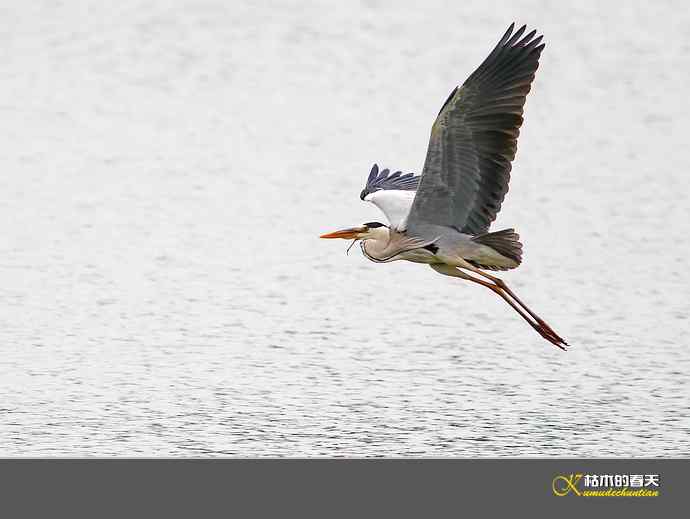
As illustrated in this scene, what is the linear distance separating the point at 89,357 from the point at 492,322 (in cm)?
335

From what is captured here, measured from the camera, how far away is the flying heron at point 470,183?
8.84m

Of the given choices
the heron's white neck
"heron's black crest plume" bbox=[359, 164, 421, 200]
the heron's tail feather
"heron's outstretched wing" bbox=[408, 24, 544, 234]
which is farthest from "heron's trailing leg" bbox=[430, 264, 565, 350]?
"heron's black crest plume" bbox=[359, 164, 421, 200]

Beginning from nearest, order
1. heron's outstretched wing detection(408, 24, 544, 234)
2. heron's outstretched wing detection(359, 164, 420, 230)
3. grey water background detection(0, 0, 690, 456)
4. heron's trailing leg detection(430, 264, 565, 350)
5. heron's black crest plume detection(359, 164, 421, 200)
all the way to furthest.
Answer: heron's outstretched wing detection(408, 24, 544, 234) < heron's trailing leg detection(430, 264, 565, 350) < heron's outstretched wing detection(359, 164, 420, 230) < grey water background detection(0, 0, 690, 456) < heron's black crest plume detection(359, 164, 421, 200)

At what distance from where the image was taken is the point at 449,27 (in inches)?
885

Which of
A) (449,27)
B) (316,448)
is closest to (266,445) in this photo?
(316,448)

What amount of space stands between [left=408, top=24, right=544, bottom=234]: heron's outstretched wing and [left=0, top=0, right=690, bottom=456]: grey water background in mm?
1603

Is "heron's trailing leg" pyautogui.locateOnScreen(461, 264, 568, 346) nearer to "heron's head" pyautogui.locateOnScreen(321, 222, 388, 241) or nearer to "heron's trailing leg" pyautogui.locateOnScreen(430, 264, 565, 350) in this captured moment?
"heron's trailing leg" pyautogui.locateOnScreen(430, 264, 565, 350)

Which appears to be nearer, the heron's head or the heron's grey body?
the heron's grey body

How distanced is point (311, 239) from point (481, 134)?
5.91 metres

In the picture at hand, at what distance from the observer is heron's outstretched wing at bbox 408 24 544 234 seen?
29.0 ft
